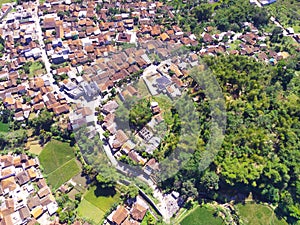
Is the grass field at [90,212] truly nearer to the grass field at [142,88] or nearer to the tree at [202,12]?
the grass field at [142,88]

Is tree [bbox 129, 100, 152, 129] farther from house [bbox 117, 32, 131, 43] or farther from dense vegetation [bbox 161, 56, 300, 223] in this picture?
house [bbox 117, 32, 131, 43]

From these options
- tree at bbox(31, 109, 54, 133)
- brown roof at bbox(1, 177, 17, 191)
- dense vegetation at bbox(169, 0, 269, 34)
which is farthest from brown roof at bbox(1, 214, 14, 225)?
dense vegetation at bbox(169, 0, 269, 34)

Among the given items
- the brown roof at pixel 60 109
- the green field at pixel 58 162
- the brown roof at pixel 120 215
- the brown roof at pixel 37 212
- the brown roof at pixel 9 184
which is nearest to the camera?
the brown roof at pixel 120 215

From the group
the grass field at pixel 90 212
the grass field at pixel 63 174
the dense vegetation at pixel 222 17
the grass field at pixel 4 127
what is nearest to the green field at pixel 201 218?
the grass field at pixel 90 212

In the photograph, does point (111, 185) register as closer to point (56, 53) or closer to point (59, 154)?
point (59, 154)

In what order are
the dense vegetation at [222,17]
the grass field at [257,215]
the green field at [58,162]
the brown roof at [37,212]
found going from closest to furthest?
the brown roof at [37,212]
the grass field at [257,215]
the green field at [58,162]
the dense vegetation at [222,17]

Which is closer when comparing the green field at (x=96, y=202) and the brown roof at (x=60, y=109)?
the green field at (x=96, y=202)

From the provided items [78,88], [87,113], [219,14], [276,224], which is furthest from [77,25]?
[276,224]
